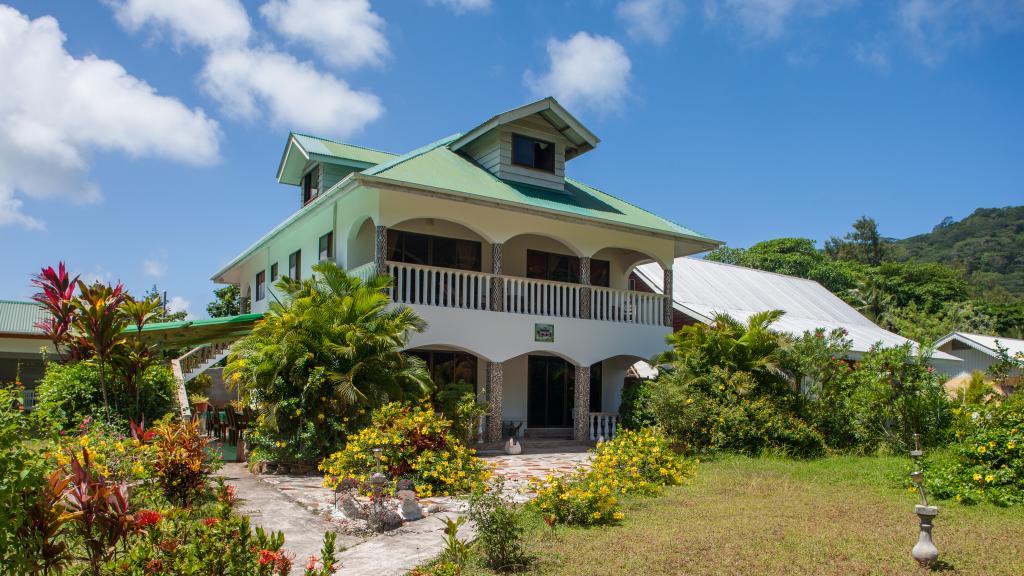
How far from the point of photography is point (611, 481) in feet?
30.1

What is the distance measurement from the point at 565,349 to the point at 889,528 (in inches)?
395

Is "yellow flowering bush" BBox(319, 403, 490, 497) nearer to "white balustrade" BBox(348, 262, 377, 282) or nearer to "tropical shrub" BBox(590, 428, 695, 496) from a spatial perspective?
"tropical shrub" BBox(590, 428, 695, 496)

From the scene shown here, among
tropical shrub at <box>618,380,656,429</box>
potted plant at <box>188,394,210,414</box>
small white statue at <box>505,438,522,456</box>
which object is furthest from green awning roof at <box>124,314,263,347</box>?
tropical shrub at <box>618,380,656,429</box>

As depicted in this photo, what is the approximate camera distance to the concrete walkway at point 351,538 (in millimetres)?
6719

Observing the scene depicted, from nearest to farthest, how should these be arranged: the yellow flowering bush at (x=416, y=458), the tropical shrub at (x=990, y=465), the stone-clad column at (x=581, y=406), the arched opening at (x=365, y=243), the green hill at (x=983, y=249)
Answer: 1. the tropical shrub at (x=990, y=465)
2. the yellow flowering bush at (x=416, y=458)
3. the arched opening at (x=365, y=243)
4. the stone-clad column at (x=581, y=406)
5. the green hill at (x=983, y=249)

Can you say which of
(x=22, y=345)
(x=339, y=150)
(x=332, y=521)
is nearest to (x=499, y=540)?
(x=332, y=521)

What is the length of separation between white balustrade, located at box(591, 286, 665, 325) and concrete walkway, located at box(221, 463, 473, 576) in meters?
10.1

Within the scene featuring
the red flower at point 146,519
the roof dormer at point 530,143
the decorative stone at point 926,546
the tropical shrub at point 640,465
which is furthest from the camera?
the roof dormer at point 530,143

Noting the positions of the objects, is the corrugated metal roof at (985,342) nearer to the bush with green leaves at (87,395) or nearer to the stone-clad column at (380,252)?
the stone-clad column at (380,252)

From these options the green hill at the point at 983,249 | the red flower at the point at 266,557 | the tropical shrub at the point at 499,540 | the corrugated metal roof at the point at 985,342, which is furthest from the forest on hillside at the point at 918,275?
the red flower at the point at 266,557

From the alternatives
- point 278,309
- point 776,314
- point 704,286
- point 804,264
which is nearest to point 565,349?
point 776,314

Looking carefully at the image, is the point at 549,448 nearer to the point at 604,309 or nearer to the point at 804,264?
the point at 604,309

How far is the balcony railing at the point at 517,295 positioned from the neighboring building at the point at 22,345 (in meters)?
9.96

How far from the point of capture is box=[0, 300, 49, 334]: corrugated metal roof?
31266mm
